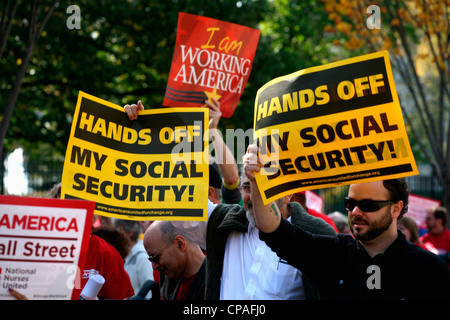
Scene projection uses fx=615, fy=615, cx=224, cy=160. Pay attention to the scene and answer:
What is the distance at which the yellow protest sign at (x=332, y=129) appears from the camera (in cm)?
313

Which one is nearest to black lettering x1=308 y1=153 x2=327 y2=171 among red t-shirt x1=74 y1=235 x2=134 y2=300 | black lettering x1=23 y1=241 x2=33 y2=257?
black lettering x1=23 y1=241 x2=33 y2=257

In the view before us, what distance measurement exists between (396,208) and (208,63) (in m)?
2.55

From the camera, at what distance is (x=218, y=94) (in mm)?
5312

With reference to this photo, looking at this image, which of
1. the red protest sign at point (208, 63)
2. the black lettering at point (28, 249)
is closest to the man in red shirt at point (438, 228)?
the red protest sign at point (208, 63)

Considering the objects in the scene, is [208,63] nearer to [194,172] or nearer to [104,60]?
[194,172]

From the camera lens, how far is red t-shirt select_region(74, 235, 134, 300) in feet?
13.3

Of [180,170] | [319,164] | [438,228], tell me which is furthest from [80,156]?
[438,228]

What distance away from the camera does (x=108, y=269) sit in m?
4.09

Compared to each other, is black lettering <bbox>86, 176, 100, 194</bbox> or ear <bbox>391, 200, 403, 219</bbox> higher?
black lettering <bbox>86, 176, 100, 194</bbox>

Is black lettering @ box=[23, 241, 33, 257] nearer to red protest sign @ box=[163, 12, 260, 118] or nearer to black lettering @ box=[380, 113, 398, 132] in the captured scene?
black lettering @ box=[380, 113, 398, 132]

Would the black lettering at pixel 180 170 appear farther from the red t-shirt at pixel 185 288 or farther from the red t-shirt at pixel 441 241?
the red t-shirt at pixel 441 241

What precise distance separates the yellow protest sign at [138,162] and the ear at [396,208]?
1.06m

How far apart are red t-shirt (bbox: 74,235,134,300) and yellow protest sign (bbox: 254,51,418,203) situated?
139 centimetres
